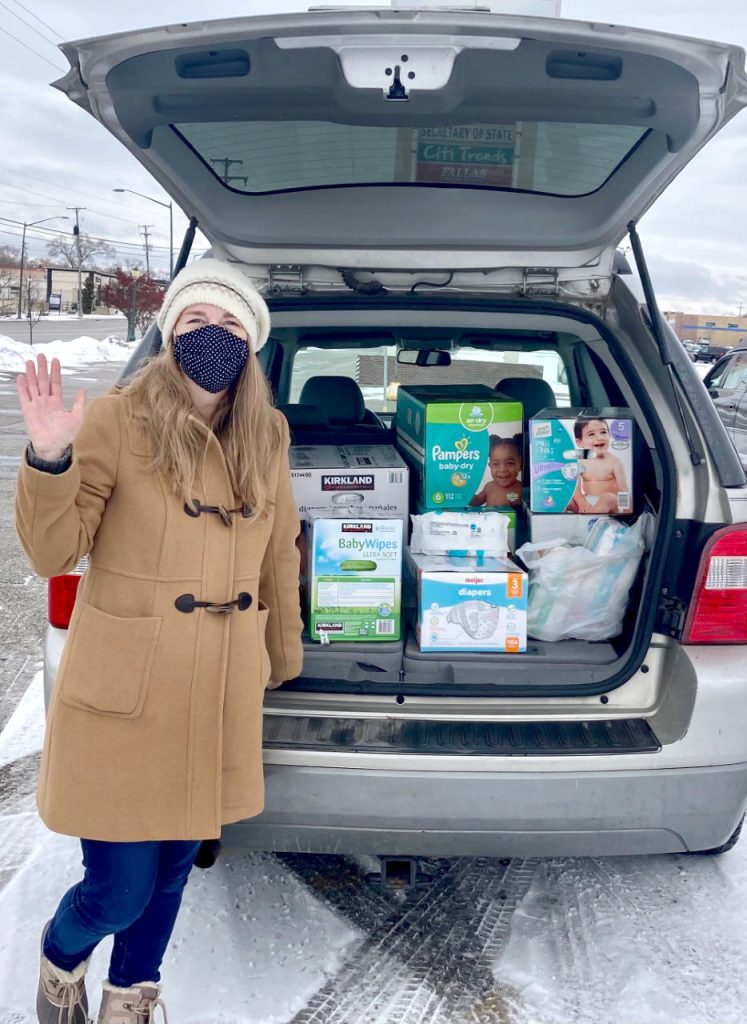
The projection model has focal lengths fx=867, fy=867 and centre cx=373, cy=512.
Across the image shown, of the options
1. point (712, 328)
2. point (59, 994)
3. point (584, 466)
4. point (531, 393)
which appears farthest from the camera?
point (712, 328)

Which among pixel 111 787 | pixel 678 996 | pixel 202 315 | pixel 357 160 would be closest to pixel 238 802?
pixel 111 787

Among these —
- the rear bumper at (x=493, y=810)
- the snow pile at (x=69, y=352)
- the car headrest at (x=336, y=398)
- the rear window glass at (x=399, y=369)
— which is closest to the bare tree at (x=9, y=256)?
the snow pile at (x=69, y=352)

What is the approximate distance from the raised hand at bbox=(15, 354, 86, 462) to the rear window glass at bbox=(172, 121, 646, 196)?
962mm

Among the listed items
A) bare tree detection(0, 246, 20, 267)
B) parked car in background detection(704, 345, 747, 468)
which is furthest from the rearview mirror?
bare tree detection(0, 246, 20, 267)

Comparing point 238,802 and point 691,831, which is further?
point 691,831

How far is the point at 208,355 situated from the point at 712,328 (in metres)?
68.9

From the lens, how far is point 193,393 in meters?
1.83

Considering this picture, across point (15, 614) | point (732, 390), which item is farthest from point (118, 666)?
point (732, 390)

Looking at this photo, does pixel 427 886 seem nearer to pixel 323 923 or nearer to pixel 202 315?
pixel 323 923

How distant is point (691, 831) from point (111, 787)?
4.42 ft

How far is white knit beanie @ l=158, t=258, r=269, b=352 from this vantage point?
1.81 metres

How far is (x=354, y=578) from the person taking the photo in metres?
2.57

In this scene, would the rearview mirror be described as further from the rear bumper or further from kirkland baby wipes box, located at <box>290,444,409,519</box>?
the rear bumper

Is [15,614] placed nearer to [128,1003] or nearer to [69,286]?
[128,1003]
